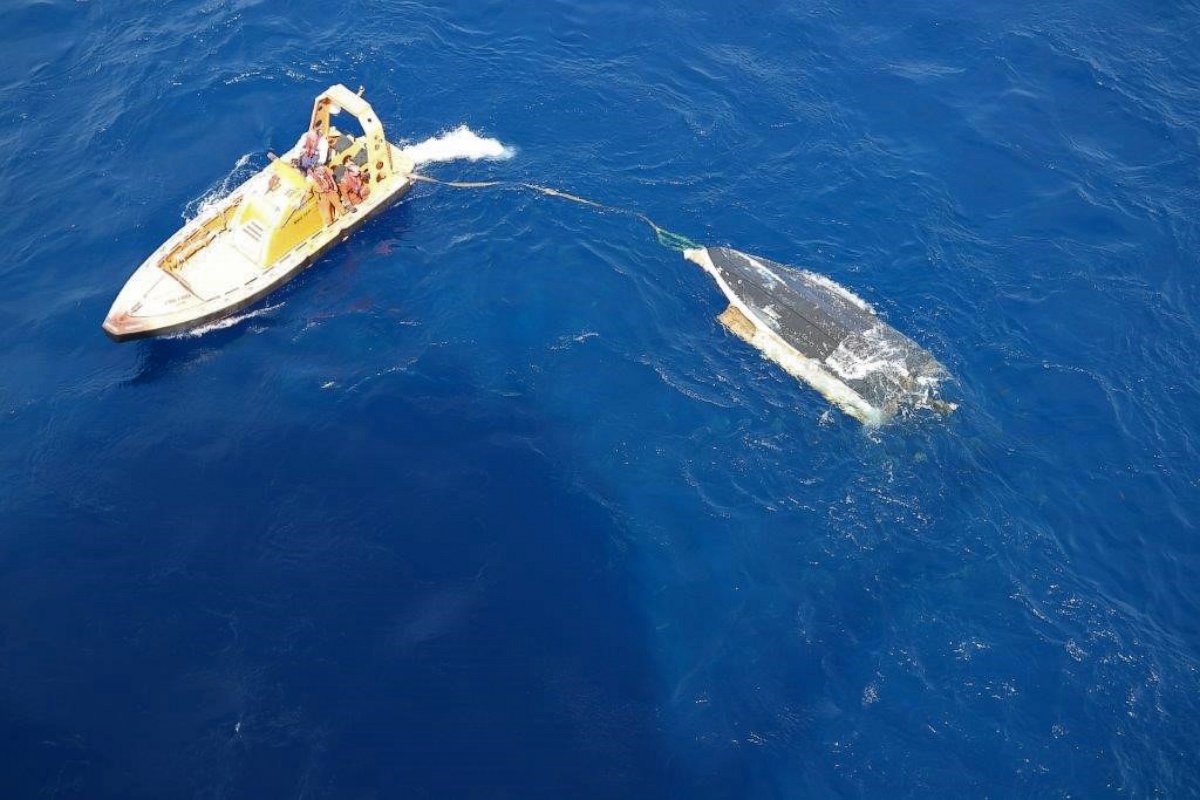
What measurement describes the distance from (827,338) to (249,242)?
42.9 meters

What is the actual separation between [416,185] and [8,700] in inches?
1805

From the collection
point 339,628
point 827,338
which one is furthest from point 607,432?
point 339,628

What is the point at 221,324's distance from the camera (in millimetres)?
64188

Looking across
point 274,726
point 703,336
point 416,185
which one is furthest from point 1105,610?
point 416,185

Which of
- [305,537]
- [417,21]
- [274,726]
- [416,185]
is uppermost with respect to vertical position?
[417,21]

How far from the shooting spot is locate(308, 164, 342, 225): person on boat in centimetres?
6738

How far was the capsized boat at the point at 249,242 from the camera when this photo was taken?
6266 centimetres

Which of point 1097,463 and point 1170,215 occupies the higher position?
point 1170,215

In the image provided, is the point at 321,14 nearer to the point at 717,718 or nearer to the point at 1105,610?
Result: the point at 717,718

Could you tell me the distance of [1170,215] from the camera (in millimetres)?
71000

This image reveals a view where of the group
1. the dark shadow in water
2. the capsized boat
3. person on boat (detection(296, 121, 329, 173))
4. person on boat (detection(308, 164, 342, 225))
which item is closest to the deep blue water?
the dark shadow in water

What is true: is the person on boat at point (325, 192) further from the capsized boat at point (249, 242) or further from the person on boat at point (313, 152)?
the person on boat at point (313, 152)

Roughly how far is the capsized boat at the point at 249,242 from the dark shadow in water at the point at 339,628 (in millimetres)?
11454

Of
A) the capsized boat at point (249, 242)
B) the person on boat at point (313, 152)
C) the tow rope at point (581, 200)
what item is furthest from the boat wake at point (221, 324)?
the tow rope at point (581, 200)
